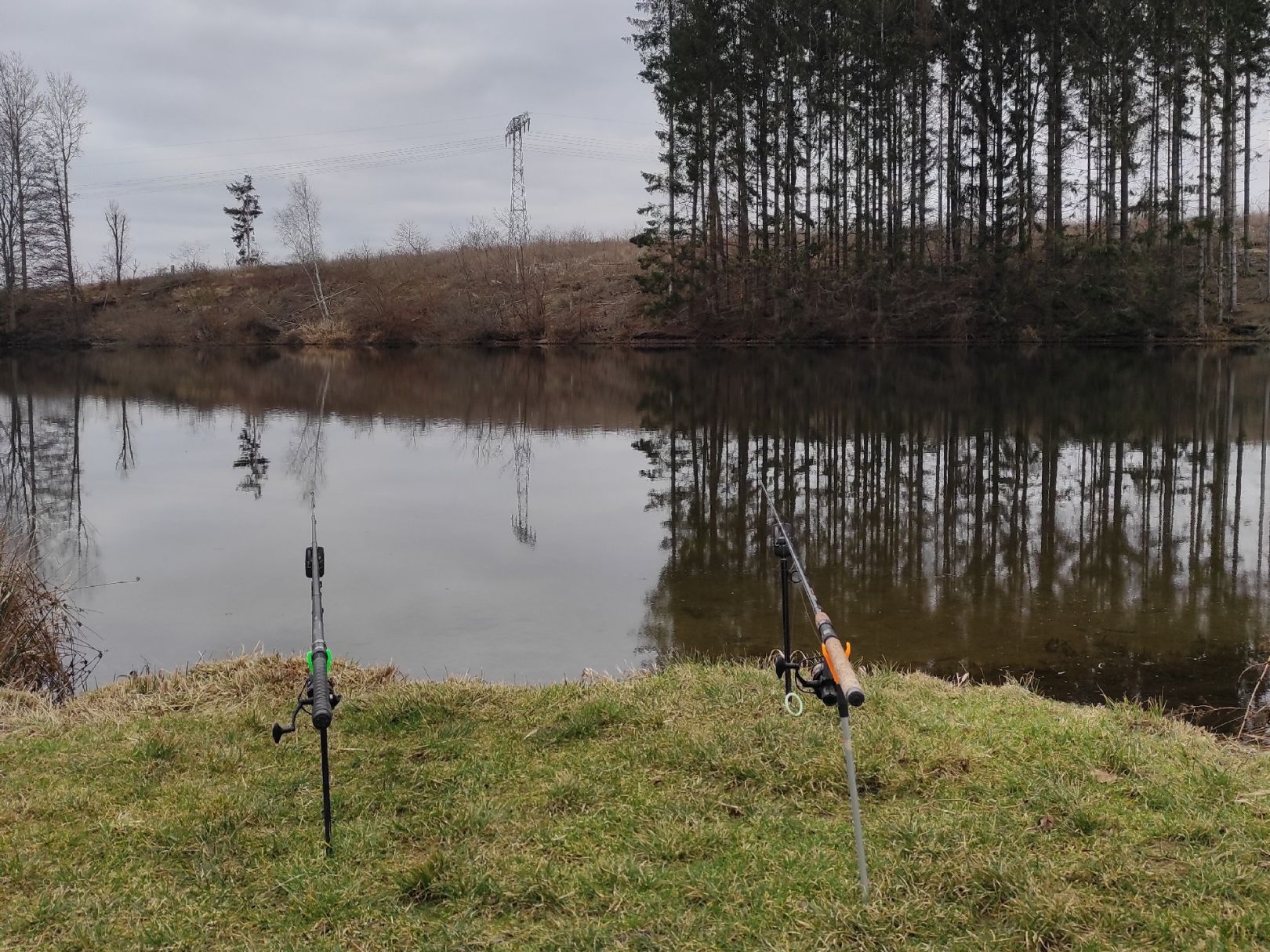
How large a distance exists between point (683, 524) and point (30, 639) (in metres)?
7.49

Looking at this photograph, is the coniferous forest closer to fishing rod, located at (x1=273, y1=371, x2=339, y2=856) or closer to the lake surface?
the lake surface

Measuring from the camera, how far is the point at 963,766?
15.6 ft

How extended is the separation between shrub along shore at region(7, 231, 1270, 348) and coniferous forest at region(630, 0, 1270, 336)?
14 centimetres

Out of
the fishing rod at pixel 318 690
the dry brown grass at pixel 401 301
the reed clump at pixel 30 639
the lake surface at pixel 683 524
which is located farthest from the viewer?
the dry brown grass at pixel 401 301

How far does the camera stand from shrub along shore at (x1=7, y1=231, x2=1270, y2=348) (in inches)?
1545

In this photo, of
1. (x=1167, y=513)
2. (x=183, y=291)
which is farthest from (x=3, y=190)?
(x=1167, y=513)

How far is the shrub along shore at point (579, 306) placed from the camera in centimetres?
3925

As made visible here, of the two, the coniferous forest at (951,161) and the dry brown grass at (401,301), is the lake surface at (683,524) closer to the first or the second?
the coniferous forest at (951,161)

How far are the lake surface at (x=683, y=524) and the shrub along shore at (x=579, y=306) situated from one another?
11.5m

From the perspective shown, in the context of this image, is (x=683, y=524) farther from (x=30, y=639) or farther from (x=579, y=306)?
(x=579, y=306)

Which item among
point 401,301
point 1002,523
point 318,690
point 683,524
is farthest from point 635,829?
point 401,301

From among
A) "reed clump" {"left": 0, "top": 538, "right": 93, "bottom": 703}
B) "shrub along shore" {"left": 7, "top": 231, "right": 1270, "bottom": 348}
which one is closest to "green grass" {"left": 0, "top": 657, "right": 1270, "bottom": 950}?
"reed clump" {"left": 0, "top": 538, "right": 93, "bottom": 703}

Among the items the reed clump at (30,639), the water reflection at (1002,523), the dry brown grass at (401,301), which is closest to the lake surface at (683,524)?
the water reflection at (1002,523)

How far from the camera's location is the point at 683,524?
13.2 m
